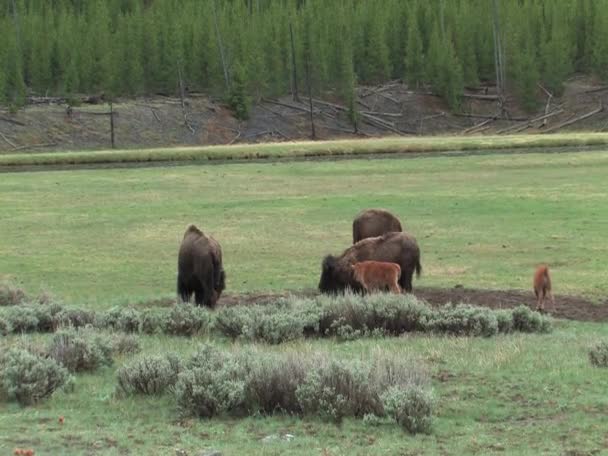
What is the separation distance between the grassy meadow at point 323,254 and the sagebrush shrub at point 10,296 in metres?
1.02

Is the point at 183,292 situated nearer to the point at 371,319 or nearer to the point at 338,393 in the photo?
the point at 371,319

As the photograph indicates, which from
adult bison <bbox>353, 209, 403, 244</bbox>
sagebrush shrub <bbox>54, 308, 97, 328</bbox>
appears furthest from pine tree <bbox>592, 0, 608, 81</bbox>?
sagebrush shrub <bbox>54, 308, 97, 328</bbox>

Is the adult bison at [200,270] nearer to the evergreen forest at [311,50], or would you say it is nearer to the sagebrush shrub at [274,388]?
the sagebrush shrub at [274,388]

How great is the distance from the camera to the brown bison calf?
1623cm

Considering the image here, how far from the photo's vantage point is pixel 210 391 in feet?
26.0

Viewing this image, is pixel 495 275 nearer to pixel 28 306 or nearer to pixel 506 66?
pixel 28 306

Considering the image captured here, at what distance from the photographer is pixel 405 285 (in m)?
17.4

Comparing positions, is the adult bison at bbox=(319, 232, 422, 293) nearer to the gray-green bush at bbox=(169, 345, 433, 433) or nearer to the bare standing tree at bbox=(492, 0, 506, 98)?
the gray-green bush at bbox=(169, 345, 433, 433)

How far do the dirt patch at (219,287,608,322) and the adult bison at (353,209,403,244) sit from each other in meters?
2.02

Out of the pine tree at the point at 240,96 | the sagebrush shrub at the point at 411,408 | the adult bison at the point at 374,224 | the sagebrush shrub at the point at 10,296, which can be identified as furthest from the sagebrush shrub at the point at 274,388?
the pine tree at the point at 240,96

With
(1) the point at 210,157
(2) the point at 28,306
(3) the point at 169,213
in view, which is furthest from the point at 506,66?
(2) the point at 28,306

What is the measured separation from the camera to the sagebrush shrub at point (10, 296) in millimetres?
17102

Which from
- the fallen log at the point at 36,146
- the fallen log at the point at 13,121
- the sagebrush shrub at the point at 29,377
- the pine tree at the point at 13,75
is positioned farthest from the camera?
the pine tree at the point at 13,75

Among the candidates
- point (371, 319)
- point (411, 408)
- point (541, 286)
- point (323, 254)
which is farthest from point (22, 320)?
point (323, 254)
